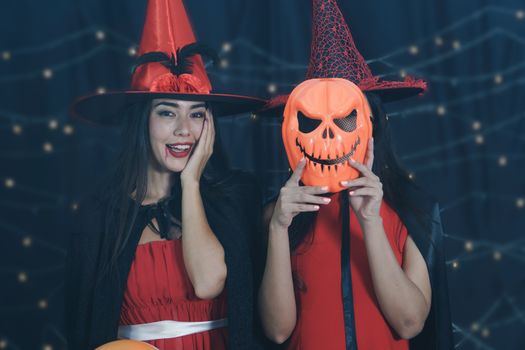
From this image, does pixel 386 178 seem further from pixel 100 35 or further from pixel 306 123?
pixel 100 35

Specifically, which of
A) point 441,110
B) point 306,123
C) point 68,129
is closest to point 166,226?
point 306,123

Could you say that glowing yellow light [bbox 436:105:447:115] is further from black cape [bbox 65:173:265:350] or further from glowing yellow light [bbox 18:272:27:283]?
glowing yellow light [bbox 18:272:27:283]

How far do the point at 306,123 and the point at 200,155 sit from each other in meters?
0.41

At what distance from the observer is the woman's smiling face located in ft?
6.08

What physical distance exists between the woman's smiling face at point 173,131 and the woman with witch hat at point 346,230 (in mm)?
275

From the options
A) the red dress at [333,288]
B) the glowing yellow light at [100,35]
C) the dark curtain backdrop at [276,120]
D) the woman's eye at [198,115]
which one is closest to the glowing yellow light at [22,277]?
the dark curtain backdrop at [276,120]

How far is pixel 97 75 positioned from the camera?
2514 mm

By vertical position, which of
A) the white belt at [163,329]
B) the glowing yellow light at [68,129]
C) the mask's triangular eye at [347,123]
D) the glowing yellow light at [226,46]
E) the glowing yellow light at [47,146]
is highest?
the glowing yellow light at [226,46]

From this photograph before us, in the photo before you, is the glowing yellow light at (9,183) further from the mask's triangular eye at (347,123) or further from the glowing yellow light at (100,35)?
the mask's triangular eye at (347,123)

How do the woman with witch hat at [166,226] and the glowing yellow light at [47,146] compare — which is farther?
the glowing yellow light at [47,146]

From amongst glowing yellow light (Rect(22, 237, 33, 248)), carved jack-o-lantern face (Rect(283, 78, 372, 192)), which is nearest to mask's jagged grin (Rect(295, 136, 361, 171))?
carved jack-o-lantern face (Rect(283, 78, 372, 192))

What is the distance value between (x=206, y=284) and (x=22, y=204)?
1108mm

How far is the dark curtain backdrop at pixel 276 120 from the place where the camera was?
243 centimetres

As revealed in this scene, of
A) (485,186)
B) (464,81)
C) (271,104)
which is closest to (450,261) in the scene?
(485,186)
